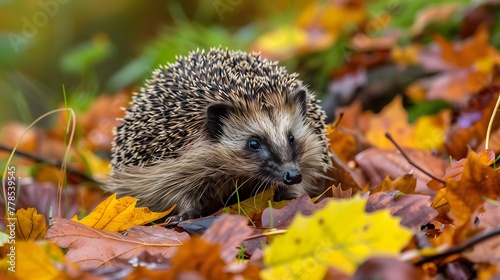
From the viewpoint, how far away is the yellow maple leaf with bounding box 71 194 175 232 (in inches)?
95.2

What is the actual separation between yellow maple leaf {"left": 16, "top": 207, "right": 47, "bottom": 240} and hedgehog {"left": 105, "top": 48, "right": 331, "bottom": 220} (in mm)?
717

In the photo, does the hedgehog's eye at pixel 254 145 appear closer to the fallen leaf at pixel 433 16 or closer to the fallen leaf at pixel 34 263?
the fallen leaf at pixel 34 263

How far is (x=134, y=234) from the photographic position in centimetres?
232

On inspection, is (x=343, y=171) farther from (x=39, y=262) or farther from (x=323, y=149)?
(x=39, y=262)

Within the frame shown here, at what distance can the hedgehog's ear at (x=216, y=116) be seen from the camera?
3.04 metres

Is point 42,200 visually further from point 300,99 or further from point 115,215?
point 300,99

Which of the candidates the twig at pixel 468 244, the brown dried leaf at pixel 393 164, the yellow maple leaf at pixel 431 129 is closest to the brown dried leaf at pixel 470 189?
the twig at pixel 468 244

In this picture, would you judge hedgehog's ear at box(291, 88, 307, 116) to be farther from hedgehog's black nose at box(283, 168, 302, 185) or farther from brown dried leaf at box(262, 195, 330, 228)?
brown dried leaf at box(262, 195, 330, 228)

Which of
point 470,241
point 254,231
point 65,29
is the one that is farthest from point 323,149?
point 65,29

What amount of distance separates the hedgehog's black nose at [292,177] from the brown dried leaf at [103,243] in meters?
0.63

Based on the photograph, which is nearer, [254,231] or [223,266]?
[223,266]

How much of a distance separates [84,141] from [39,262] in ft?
13.3

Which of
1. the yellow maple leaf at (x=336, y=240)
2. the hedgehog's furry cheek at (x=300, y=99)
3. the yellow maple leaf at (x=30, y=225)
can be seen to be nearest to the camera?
the yellow maple leaf at (x=336, y=240)

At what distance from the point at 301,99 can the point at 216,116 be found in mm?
397
